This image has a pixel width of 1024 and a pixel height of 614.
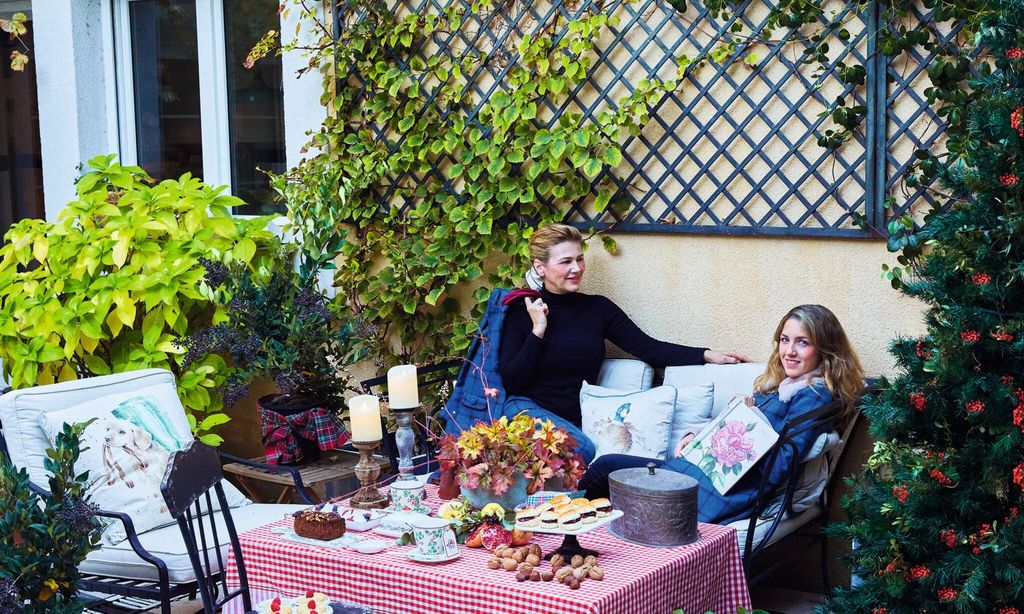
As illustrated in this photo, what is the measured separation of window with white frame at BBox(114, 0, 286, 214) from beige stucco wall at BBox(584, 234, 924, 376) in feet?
5.86

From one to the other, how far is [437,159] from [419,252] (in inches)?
14.9

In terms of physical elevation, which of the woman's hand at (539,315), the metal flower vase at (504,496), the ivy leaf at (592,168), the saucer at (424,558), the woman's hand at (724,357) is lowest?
the saucer at (424,558)

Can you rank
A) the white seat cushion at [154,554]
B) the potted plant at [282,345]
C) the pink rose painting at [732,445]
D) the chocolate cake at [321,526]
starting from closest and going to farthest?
1. the chocolate cake at [321,526]
2. the white seat cushion at [154,554]
3. the pink rose painting at [732,445]
4. the potted plant at [282,345]

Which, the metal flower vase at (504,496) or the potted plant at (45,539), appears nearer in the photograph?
the potted plant at (45,539)

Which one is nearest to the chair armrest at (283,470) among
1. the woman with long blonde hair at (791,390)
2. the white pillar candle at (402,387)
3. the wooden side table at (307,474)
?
the wooden side table at (307,474)

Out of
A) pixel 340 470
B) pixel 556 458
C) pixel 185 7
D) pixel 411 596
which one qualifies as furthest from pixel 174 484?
pixel 185 7

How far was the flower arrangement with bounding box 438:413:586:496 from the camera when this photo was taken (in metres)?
2.62

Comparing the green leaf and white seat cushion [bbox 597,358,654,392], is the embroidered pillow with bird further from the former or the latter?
the green leaf

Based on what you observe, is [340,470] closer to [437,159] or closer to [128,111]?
[437,159]

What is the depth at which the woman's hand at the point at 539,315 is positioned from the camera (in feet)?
12.5

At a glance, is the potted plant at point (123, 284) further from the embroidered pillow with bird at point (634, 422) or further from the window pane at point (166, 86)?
the embroidered pillow with bird at point (634, 422)

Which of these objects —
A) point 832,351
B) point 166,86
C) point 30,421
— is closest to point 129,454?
point 30,421

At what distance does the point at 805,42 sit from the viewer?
3557 mm

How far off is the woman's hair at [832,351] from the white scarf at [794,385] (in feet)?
0.08
